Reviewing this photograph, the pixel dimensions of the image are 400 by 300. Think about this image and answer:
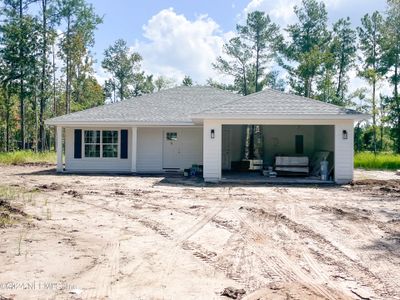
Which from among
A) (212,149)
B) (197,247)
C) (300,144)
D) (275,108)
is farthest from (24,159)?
(197,247)

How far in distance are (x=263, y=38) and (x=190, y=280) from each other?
126 ft

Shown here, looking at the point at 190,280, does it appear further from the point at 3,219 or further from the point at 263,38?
the point at 263,38

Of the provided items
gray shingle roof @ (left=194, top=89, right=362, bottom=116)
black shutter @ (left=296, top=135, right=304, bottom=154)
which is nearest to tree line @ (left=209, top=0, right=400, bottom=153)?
black shutter @ (left=296, top=135, right=304, bottom=154)

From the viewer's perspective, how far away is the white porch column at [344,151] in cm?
1421

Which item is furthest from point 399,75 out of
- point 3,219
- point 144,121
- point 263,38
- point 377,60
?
point 3,219

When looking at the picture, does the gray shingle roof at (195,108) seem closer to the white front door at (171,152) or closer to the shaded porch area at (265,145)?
the white front door at (171,152)

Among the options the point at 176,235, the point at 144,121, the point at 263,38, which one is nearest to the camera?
the point at 176,235

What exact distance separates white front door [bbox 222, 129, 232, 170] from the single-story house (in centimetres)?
5

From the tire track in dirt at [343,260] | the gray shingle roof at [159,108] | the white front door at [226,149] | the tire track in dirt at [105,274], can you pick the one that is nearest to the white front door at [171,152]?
the gray shingle roof at [159,108]

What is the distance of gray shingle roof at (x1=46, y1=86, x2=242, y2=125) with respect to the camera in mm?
17672

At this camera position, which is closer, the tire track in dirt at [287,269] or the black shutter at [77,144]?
the tire track in dirt at [287,269]

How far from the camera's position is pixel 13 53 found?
30000mm

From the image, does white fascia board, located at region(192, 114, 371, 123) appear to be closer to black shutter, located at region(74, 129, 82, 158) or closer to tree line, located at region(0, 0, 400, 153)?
black shutter, located at region(74, 129, 82, 158)

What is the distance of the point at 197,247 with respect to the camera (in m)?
5.73
